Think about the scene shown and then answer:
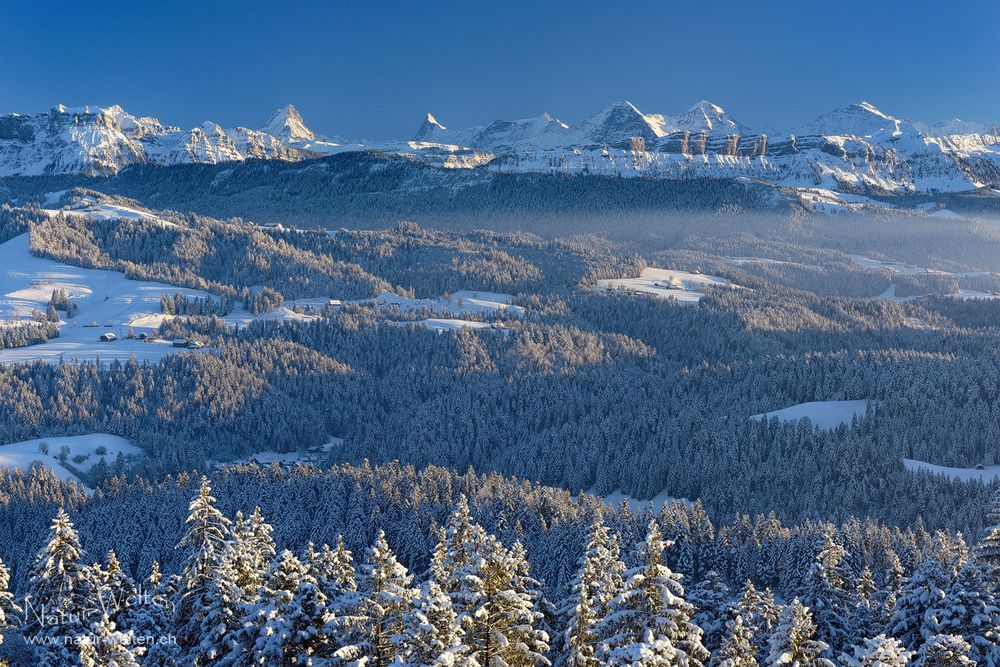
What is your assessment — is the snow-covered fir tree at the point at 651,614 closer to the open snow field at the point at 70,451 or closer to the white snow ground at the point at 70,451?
the open snow field at the point at 70,451

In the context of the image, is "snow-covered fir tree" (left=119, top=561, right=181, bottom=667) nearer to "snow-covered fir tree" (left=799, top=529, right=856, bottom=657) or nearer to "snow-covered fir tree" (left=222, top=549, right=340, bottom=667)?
"snow-covered fir tree" (left=222, top=549, right=340, bottom=667)

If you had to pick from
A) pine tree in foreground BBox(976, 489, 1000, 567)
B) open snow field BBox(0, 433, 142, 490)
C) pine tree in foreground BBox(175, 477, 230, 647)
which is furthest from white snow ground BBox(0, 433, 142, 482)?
pine tree in foreground BBox(976, 489, 1000, 567)

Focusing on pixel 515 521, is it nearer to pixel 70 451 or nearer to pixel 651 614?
pixel 651 614

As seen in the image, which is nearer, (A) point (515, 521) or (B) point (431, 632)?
(B) point (431, 632)

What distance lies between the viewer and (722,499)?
132m

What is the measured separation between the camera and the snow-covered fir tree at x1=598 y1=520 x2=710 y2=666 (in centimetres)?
2914

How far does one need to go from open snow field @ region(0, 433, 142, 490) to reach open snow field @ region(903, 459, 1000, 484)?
153m

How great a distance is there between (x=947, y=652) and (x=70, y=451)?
164 meters

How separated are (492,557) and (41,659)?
73.0ft

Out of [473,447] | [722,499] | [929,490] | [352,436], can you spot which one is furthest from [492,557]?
[352,436]

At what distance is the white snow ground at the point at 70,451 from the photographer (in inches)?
5797

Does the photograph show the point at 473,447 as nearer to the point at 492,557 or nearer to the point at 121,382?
the point at 121,382

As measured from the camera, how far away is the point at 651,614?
98.0 feet

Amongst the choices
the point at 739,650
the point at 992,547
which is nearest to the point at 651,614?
the point at 739,650
